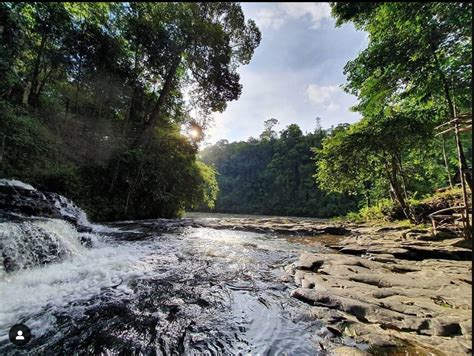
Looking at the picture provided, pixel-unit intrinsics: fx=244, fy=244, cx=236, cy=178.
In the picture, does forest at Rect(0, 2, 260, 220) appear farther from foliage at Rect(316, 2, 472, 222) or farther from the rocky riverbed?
foliage at Rect(316, 2, 472, 222)

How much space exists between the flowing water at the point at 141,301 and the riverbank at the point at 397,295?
35 cm

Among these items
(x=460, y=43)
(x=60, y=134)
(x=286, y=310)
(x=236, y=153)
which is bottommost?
(x=286, y=310)

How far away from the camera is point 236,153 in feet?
208

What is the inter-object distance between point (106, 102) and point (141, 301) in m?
13.2

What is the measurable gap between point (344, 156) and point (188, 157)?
9185mm

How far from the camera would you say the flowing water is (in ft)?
7.16

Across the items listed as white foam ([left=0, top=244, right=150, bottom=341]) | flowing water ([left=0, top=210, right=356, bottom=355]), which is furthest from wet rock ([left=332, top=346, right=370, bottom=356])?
white foam ([left=0, top=244, right=150, bottom=341])

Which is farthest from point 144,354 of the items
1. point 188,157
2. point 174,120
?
point 174,120

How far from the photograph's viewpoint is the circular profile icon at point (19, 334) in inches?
84.6

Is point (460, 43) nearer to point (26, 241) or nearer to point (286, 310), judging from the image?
point (286, 310)

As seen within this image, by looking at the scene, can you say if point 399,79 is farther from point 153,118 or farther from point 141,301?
point 153,118

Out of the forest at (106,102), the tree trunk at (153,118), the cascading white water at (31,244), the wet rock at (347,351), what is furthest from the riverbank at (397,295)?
the tree trunk at (153,118)

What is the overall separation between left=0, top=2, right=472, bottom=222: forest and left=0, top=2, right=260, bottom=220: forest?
0.06 m

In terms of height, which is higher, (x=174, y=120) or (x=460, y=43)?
(x=174, y=120)
